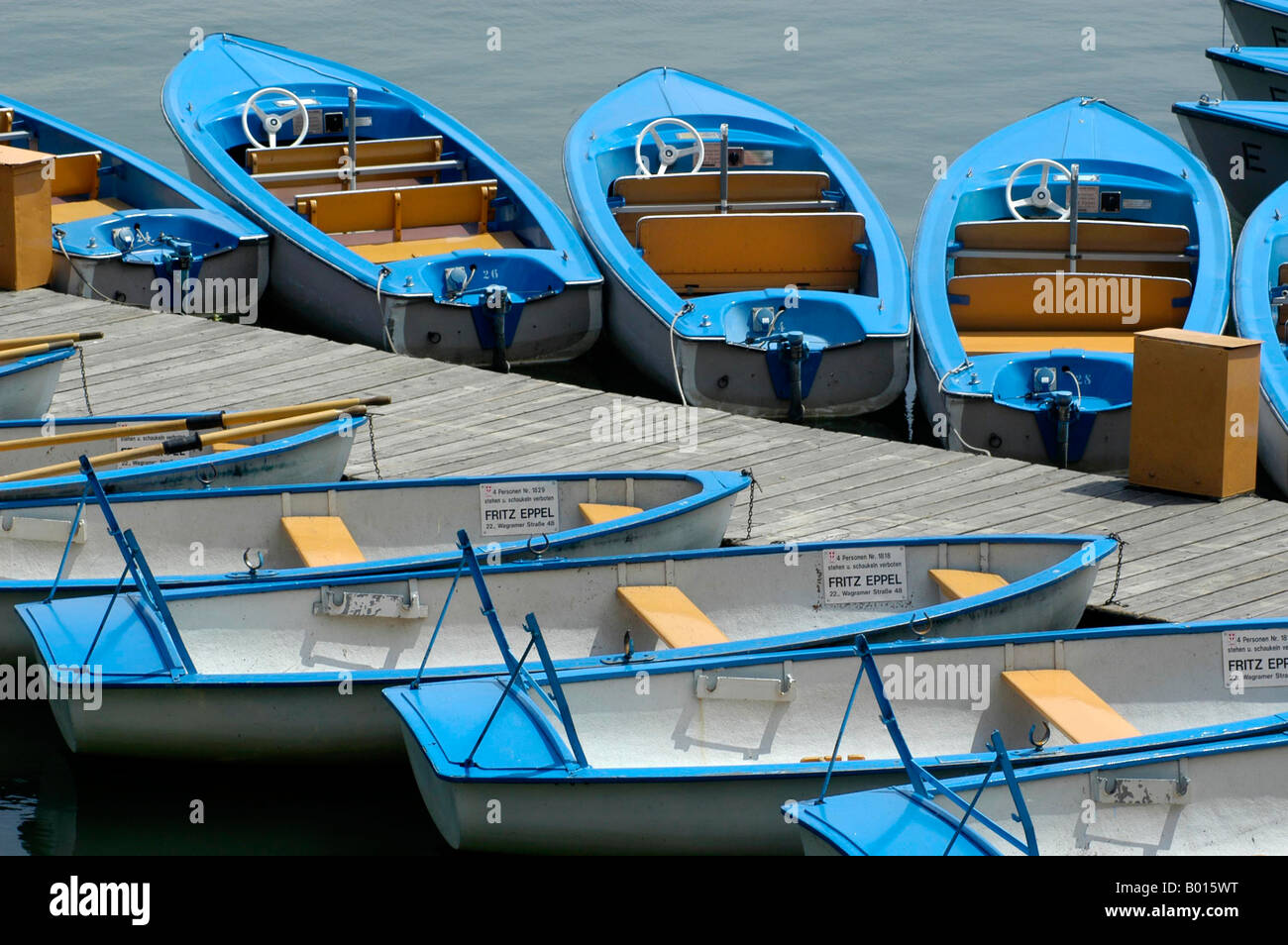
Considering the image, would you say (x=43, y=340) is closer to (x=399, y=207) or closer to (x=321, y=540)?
(x=321, y=540)

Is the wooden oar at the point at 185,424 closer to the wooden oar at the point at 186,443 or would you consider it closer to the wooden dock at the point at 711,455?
the wooden oar at the point at 186,443

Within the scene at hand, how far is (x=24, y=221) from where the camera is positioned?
10977mm

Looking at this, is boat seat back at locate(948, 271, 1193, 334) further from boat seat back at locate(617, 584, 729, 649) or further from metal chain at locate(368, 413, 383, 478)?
boat seat back at locate(617, 584, 729, 649)

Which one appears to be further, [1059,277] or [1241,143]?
[1241,143]

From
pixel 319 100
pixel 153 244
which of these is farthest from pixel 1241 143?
pixel 153 244

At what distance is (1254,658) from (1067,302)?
191 inches

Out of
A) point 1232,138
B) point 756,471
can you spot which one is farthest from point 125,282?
point 1232,138

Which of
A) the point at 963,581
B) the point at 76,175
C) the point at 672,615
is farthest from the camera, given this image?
the point at 76,175

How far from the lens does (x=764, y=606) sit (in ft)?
23.3

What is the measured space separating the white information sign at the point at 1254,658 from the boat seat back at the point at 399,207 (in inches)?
288

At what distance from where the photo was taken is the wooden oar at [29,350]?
895cm

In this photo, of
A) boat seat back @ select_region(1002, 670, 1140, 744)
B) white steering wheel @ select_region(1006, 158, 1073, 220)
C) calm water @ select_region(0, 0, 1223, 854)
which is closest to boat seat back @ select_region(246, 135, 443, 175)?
white steering wheel @ select_region(1006, 158, 1073, 220)

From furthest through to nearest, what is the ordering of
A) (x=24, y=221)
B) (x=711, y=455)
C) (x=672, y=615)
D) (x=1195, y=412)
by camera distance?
(x=24, y=221) → (x=711, y=455) → (x=1195, y=412) → (x=672, y=615)

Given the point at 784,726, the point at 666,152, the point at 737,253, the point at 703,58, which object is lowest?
the point at 784,726
